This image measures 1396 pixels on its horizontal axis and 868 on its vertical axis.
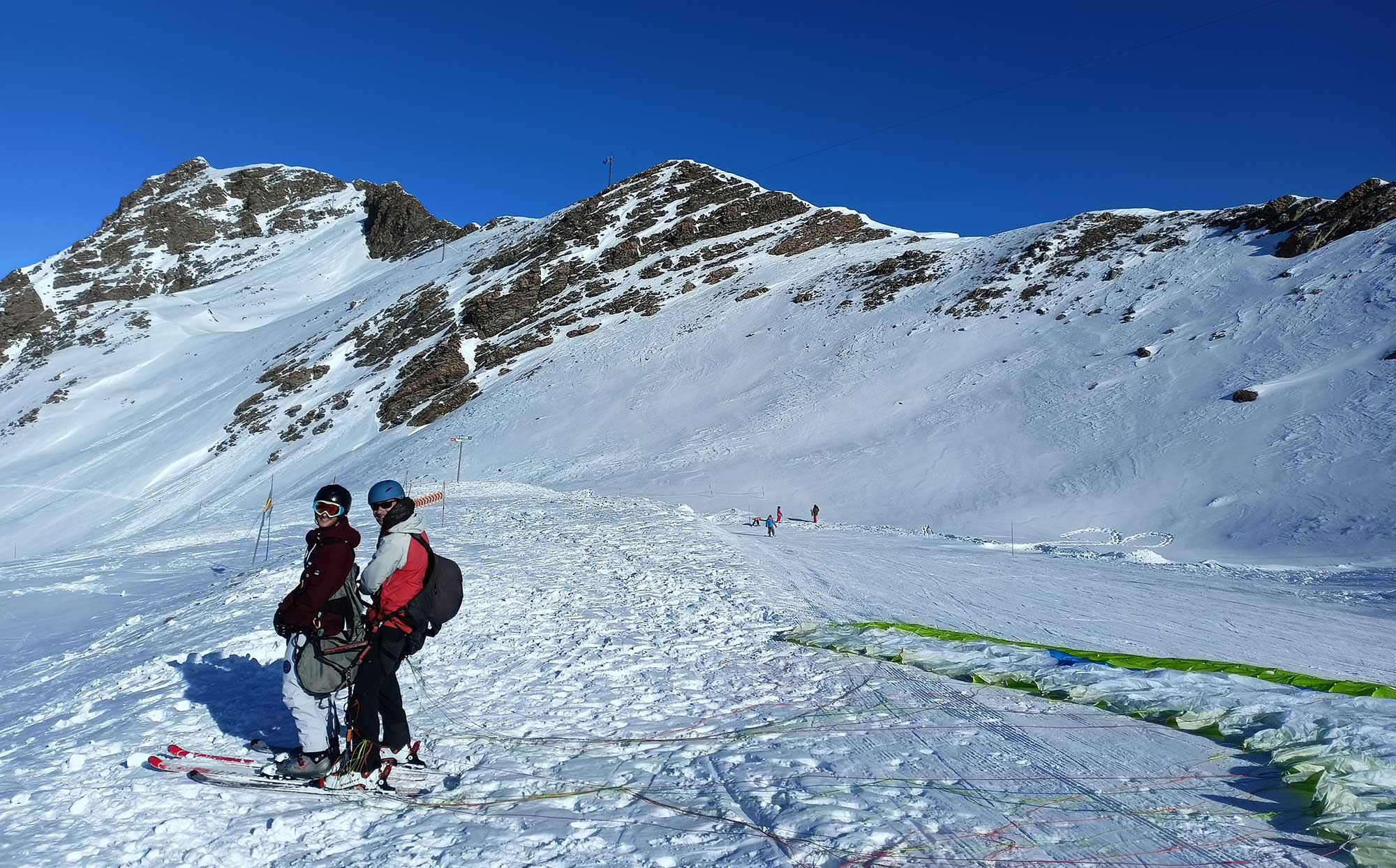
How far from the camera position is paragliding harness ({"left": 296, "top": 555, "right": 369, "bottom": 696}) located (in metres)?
4.21

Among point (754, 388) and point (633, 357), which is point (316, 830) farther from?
point (633, 357)

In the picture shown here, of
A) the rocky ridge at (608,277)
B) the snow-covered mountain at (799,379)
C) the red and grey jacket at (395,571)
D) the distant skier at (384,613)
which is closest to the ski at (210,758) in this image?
the distant skier at (384,613)

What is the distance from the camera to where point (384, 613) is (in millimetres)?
4328

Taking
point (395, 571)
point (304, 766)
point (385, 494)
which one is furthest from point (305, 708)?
point (385, 494)

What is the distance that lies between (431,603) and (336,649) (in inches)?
21.7

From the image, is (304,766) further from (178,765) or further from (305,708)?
(178,765)

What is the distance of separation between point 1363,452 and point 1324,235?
57.7 ft

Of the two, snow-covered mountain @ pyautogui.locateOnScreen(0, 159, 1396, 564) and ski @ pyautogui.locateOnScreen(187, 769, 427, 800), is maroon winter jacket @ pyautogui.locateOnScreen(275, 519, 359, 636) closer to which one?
ski @ pyautogui.locateOnScreen(187, 769, 427, 800)

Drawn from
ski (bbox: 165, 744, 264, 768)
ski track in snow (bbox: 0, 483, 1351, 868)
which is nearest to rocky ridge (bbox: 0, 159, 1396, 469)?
ski track in snow (bbox: 0, 483, 1351, 868)

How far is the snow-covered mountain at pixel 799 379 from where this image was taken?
73.5ft

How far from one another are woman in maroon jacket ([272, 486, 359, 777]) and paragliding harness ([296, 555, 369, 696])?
0.01m

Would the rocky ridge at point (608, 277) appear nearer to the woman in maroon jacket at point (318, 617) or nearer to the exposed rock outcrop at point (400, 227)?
the exposed rock outcrop at point (400, 227)

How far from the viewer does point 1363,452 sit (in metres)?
19.6

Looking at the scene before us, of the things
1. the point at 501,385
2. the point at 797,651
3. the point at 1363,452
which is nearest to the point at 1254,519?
the point at 1363,452
